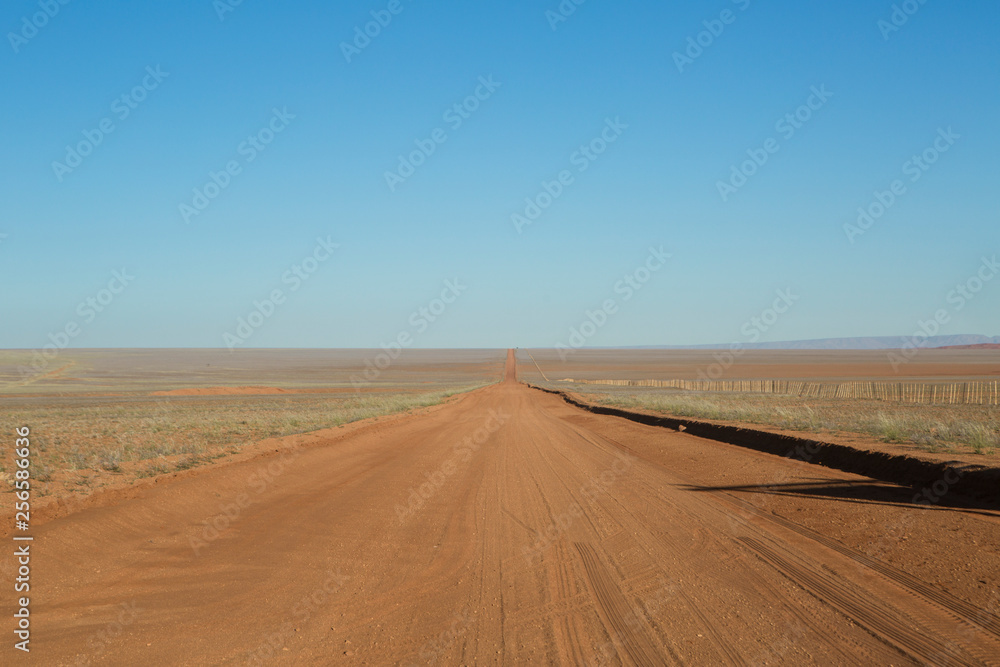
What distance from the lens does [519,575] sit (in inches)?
236

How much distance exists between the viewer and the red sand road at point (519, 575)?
4.43 metres

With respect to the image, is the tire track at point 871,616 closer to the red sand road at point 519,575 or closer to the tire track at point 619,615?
the red sand road at point 519,575

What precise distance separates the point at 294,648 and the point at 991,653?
15.8 ft

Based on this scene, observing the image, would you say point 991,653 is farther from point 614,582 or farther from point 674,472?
point 674,472

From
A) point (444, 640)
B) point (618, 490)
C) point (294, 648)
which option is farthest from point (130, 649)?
point (618, 490)

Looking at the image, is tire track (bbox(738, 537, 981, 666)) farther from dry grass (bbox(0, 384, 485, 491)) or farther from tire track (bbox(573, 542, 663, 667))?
dry grass (bbox(0, 384, 485, 491))

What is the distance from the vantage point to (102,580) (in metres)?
5.90

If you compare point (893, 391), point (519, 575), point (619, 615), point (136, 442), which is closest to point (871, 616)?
point (619, 615)

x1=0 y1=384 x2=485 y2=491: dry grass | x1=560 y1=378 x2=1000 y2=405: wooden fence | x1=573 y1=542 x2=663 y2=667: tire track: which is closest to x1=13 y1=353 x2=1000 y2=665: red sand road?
x1=573 y1=542 x2=663 y2=667: tire track

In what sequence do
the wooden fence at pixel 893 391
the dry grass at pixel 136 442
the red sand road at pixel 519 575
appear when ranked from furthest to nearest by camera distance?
the wooden fence at pixel 893 391 < the dry grass at pixel 136 442 < the red sand road at pixel 519 575

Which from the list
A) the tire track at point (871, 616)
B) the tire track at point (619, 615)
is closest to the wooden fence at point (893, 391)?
the tire track at point (871, 616)

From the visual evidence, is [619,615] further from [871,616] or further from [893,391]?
[893,391]

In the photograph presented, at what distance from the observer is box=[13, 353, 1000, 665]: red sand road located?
443 cm

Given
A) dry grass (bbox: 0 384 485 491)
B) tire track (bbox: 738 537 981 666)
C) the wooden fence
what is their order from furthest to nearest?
the wooden fence
dry grass (bbox: 0 384 485 491)
tire track (bbox: 738 537 981 666)
